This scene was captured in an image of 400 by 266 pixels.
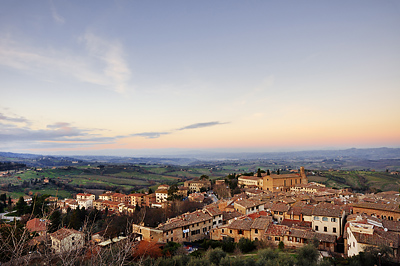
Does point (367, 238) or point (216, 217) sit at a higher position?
point (367, 238)

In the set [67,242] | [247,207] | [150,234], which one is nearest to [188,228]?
[150,234]

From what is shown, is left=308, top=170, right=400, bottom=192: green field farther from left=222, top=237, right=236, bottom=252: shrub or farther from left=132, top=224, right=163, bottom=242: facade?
left=132, top=224, right=163, bottom=242: facade

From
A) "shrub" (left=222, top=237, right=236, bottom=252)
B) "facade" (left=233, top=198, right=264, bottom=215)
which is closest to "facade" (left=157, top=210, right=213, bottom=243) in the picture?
"facade" (left=233, top=198, right=264, bottom=215)

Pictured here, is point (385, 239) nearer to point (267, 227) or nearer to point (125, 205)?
point (267, 227)

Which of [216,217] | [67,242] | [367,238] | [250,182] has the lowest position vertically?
[250,182]

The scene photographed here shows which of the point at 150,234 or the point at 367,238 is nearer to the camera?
the point at 367,238

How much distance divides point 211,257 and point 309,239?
316 inches

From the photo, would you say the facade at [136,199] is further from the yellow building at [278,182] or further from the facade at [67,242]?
the facade at [67,242]

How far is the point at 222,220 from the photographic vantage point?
28.2m

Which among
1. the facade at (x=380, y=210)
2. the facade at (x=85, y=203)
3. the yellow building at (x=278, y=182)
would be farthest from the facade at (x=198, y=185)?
the facade at (x=380, y=210)

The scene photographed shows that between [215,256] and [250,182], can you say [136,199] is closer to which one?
[250,182]

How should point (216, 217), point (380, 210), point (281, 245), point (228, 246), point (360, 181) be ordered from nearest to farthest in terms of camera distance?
point (281, 245)
point (228, 246)
point (380, 210)
point (216, 217)
point (360, 181)

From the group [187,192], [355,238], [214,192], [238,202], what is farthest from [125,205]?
[355,238]

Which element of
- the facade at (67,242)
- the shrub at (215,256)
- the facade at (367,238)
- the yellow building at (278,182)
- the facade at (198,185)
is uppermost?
the facade at (67,242)
